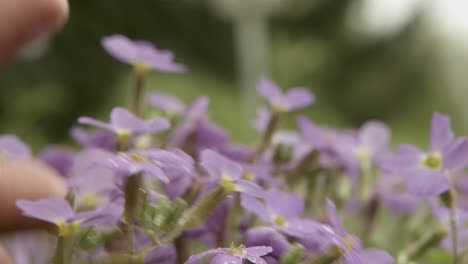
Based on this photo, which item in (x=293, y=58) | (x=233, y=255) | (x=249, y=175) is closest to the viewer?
(x=233, y=255)

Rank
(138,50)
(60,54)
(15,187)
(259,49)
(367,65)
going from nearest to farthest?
(15,187) → (138,50) → (60,54) → (259,49) → (367,65)

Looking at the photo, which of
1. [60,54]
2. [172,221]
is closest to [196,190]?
[172,221]

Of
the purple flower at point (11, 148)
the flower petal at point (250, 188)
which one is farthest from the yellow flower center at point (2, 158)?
the flower petal at point (250, 188)

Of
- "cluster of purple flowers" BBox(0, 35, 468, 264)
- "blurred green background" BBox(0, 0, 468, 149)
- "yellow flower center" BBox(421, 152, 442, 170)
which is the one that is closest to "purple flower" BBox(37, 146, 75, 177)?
"cluster of purple flowers" BBox(0, 35, 468, 264)

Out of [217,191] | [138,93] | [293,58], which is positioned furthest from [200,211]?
[293,58]

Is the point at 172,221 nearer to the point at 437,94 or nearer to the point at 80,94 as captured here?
the point at 80,94

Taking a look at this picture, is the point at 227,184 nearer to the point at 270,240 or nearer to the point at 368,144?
the point at 270,240

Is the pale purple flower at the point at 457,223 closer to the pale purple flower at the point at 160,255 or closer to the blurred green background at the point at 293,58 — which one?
the pale purple flower at the point at 160,255

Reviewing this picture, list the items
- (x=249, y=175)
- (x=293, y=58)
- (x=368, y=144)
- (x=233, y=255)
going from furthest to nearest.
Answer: (x=293, y=58) → (x=368, y=144) → (x=249, y=175) → (x=233, y=255)
